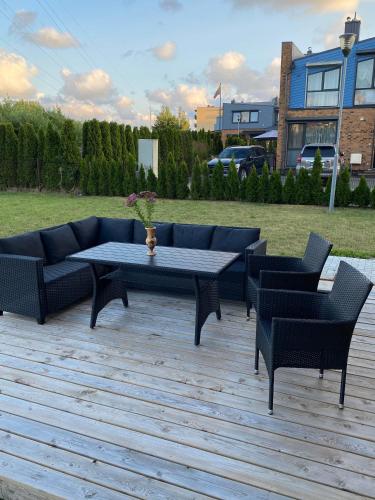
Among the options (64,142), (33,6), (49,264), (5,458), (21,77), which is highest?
(33,6)

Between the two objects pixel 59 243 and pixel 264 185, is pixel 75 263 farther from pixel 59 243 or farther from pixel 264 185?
pixel 264 185

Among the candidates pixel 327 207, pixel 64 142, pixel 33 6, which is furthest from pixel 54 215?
pixel 33 6

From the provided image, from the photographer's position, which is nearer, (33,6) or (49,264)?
(49,264)

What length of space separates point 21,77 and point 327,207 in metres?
21.3

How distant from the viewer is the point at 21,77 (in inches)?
939

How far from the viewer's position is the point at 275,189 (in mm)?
10867

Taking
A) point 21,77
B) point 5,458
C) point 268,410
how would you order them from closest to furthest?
point 5,458 → point 268,410 → point 21,77

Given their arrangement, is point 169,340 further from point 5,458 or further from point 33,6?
point 33,6

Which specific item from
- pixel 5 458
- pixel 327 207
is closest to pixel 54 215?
pixel 327 207

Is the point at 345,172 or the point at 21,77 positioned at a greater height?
the point at 21,77

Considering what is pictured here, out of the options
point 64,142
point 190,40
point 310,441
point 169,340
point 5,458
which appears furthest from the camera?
point 64,142

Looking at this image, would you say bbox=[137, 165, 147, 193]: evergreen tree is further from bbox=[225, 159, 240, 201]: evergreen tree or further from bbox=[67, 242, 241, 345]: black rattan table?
bbox=[67, 242, 241, 345]: black rattan table

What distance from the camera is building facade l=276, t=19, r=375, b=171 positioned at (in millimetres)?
16406

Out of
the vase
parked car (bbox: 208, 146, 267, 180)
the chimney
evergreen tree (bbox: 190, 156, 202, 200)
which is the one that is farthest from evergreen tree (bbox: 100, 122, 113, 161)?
the vase
